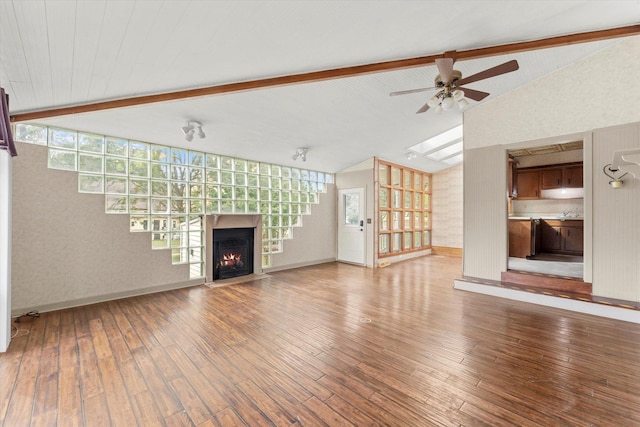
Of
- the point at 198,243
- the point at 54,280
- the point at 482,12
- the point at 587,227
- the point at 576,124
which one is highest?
the point at 482,12

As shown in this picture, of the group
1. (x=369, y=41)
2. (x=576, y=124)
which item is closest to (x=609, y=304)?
(x=576, y=124)

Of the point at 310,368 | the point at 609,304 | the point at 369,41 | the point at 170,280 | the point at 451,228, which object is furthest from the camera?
the point at 451,228

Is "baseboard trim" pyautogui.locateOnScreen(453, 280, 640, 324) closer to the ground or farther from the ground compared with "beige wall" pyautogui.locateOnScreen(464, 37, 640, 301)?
closer to the ground

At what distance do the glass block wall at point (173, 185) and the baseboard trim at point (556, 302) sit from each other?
377cm

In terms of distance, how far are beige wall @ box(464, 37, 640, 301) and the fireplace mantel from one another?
387cm

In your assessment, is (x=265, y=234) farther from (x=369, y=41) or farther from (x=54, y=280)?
(x=369, y=41)

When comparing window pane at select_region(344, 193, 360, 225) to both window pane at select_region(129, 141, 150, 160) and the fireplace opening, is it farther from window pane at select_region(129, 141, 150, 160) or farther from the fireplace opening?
window pane at select_region(129, 141, 150, 160)

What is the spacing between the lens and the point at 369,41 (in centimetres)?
229

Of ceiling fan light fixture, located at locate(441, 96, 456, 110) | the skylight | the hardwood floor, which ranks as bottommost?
the hardwood floor

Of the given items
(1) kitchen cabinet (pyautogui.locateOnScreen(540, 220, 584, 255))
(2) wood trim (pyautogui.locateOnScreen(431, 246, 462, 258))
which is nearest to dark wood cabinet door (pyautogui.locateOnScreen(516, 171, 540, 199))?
(1) kitchen cabinet (pyautogui.locateOnScreen(540, 220, 584, 255))

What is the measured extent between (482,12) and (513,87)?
2.37 m

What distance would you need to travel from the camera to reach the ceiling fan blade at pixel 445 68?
2.48m

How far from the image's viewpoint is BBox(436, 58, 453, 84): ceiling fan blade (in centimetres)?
248

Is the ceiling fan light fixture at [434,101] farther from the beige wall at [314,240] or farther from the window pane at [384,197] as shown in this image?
the beige wall at [314,240]
